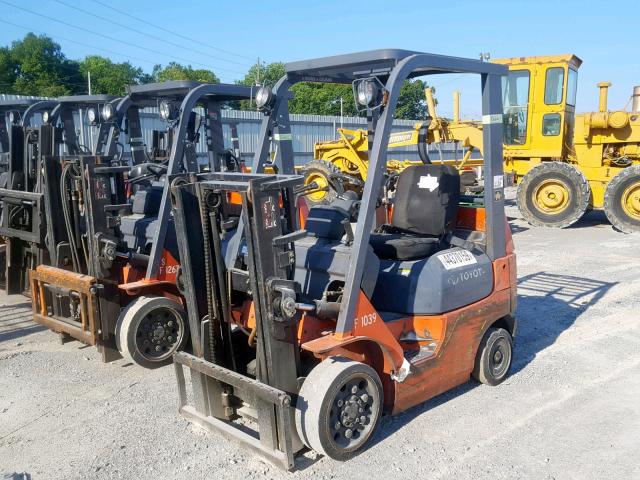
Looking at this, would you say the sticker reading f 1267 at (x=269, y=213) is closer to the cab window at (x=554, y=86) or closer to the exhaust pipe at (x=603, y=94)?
the cab window at (x=554, y=86)

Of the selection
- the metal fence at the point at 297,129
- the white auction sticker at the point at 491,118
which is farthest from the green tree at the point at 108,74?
the white auction sticker at the point at 491,118

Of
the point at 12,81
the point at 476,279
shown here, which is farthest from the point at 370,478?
the point at 12,81

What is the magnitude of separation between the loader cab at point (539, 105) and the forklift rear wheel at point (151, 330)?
33.3 ft

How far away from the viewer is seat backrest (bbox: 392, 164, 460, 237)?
4805 mm

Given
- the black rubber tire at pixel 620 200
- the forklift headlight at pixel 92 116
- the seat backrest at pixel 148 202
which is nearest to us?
the seat backrest at pixel 148 202

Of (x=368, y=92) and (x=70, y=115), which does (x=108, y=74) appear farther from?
(x=368, y=92)

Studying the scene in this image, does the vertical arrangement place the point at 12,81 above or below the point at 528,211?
above

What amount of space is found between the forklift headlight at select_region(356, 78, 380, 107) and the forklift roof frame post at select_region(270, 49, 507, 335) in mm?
90

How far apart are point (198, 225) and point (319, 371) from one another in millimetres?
1198

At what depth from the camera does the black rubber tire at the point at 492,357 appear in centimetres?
473

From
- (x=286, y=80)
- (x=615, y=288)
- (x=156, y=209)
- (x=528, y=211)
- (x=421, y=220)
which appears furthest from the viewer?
(x=528, y=211)

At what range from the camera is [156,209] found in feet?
21.7

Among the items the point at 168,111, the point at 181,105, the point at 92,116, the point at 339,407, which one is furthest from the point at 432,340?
the point at 92,116

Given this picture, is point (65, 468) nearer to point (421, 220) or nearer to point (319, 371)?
point (319, 371)
